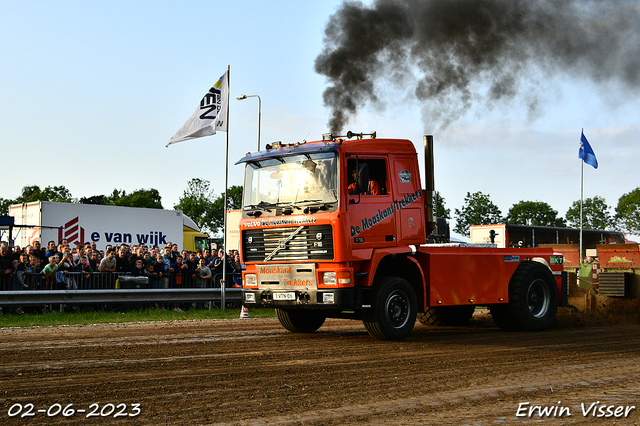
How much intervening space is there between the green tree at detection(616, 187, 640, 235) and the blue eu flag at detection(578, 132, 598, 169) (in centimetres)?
5654

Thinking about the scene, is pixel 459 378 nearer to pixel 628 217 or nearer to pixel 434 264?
pixel 434 264

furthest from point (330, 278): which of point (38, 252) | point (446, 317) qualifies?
point (38, 252)

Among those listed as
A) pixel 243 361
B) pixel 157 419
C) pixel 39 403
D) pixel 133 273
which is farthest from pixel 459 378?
pixel 133 273

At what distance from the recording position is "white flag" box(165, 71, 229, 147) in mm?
18516

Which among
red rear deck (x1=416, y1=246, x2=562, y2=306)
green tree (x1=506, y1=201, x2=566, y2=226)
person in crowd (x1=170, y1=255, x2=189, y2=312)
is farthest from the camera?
green tree (x1=506, y1=201, x2=566, y2=226)

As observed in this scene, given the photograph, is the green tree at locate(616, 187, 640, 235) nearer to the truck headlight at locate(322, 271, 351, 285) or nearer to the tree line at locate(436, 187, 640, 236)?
the tree line at locate(436, 187, 640, 236)

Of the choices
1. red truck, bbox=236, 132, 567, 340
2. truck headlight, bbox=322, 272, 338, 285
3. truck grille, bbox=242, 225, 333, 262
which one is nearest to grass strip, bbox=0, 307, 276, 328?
red truck, bbox=236, 132, 567, 340

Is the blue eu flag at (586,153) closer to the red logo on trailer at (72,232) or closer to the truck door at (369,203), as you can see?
the red logo on trailer at (72,232)

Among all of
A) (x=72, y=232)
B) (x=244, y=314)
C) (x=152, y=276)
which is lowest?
(x=244, y=314)

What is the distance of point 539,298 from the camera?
13523mm

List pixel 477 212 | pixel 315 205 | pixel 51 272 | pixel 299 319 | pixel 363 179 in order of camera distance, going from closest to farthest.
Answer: pixel 315 205 → pixel 363 179 → pixel 299 319 → pixel 51 272 → pixel 477 212

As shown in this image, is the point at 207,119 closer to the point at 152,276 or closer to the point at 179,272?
the point at 179,272

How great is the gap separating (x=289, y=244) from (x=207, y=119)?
870cm

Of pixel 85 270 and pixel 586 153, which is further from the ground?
pixel 586 153
